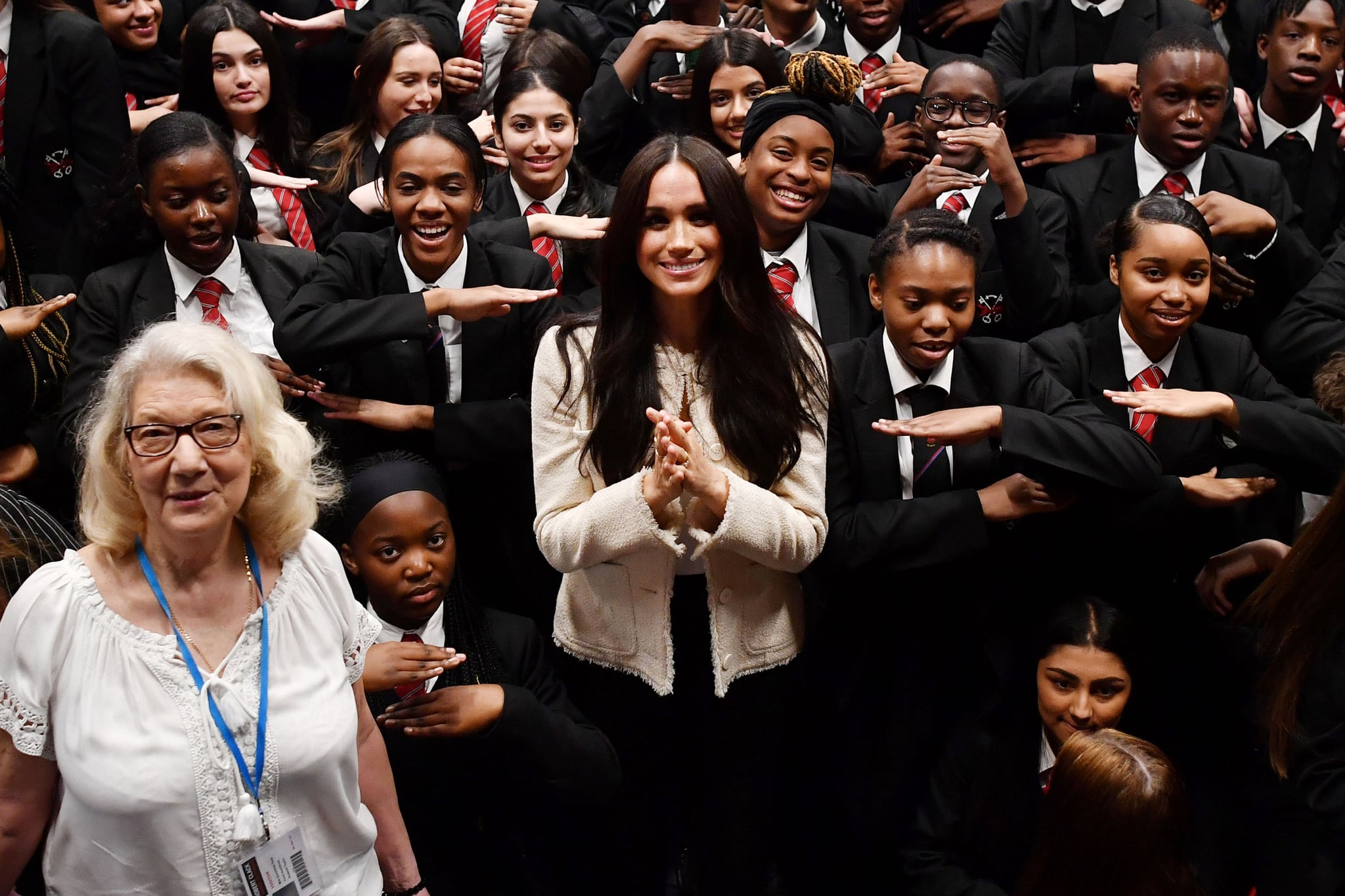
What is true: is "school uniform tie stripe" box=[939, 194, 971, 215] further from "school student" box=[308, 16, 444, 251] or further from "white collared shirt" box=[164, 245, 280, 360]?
"white collared shirt" box=[164, 245, 280, 360]

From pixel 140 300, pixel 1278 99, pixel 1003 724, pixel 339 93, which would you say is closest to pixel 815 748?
pixel 1003 724

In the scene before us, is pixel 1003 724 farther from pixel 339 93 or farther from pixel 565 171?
pixel 339 93

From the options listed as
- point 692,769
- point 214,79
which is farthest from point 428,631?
point 214,79

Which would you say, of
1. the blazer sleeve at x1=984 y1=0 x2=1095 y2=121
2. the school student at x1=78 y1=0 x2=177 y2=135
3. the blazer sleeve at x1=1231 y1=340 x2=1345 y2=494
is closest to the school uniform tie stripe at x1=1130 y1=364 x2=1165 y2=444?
the blazer sleeve at x1=1231 y1=340 x2=1345 y2=494

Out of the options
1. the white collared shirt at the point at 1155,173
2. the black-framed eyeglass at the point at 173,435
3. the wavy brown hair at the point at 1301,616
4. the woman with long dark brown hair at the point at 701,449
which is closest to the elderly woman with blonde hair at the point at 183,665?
the black-framed eyeglass at the point at 173,435

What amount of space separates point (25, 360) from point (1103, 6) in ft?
11.9

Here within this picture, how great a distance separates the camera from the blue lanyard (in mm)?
2170

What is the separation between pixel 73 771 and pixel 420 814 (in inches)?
40.8

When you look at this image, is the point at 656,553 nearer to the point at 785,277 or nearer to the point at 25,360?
the point at 785,277

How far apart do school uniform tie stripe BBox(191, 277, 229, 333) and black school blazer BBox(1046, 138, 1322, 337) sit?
231 cm

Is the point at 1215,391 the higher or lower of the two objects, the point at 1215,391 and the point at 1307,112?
the lower

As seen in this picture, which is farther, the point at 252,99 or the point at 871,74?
the point at 871,74

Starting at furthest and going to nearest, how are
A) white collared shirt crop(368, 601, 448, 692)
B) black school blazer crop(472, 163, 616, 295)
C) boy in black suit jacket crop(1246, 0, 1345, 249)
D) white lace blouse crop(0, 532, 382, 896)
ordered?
1. boy in black suit jacket crop(1246, 0, 1345, 249)
2. black school blazer crop(472, 163, 616, 295)
3. white collared shirt crop(368, 601, 448, 692)
4. white lace blouse crop(0, 532, 382, 896)

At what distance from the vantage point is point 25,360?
343 cm
